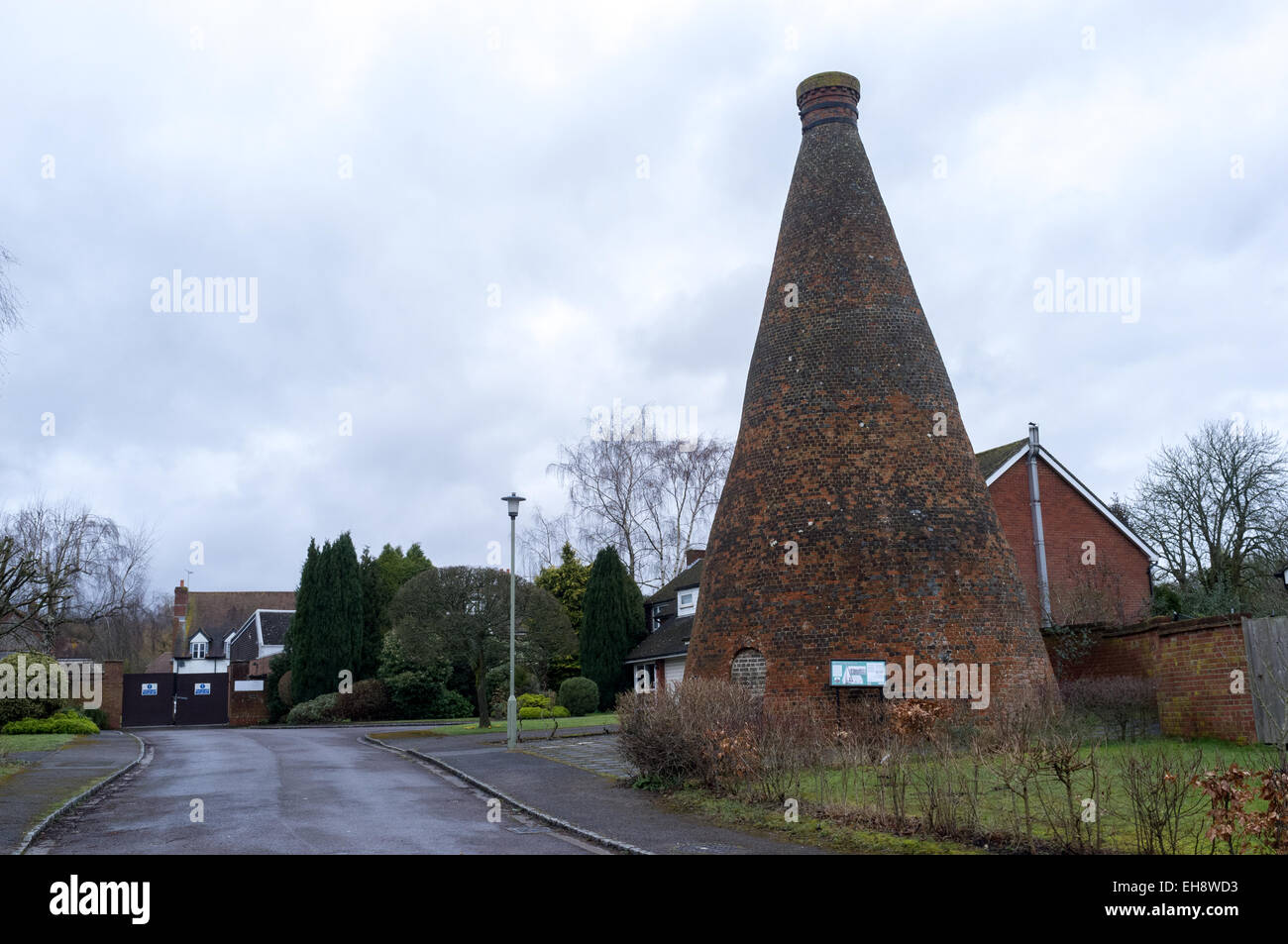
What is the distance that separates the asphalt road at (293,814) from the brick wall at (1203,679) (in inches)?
418

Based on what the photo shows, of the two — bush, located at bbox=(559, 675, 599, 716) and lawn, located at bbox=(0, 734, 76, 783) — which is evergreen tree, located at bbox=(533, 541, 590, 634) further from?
lawn, located at bbox=(0, 734, 76, 783)

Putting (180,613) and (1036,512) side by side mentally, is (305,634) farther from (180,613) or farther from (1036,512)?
(180,613)

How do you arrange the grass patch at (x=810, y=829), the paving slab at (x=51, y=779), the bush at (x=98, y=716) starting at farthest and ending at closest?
the bush at (x=98, y=716) → the paving slab at (x=51, y=779) → the grass patch at (x=810, y=829)

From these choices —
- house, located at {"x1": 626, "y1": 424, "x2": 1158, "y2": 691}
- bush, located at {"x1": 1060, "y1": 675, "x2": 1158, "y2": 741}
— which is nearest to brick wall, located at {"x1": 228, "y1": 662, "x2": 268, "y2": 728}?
house, located at {"x1": 626, "y1": 424, "x2": 1158, "y2": 691}

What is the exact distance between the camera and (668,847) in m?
9.59

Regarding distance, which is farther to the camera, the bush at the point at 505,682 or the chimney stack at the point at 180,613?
the chimney stack at the point at 180,613

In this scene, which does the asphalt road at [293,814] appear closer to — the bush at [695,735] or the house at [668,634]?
the bush at [695,735]

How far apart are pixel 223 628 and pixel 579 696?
4208cm

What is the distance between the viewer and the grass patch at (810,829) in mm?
8984

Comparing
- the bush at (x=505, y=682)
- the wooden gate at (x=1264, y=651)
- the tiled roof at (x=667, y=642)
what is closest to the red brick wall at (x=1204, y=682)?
the wooden gate at (x=1264, y=651)

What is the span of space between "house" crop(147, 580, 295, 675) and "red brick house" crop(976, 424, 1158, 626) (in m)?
45.9

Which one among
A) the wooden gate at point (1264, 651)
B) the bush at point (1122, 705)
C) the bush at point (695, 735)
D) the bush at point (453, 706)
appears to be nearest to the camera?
the bush at point (695, 735)
